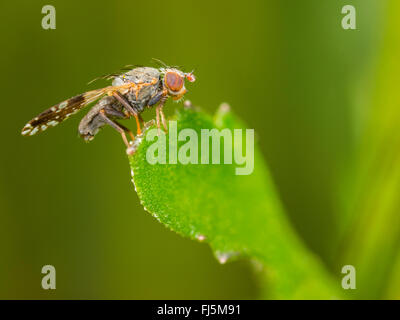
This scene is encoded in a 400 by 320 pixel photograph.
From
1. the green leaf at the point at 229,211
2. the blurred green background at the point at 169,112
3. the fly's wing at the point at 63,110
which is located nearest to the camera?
the green leaf at the point at 229,211

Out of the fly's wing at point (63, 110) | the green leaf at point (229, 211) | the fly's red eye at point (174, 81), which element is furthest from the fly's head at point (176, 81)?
the green leaf at point (229, 211)

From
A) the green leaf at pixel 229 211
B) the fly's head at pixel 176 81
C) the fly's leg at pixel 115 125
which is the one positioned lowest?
the green leaf at pixel 229 211

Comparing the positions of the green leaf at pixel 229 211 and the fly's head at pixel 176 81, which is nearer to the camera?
the green leaf at pixel 229 211

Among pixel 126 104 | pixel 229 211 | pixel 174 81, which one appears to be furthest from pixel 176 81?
pixel 229 211

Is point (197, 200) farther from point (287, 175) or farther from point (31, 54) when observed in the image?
point (31, 54)

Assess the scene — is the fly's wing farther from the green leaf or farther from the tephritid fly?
the green leaf

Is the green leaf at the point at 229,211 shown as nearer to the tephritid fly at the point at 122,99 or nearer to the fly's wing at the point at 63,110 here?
the tephritid fly at the point at 122,99

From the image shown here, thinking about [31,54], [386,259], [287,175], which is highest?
[31,54]
